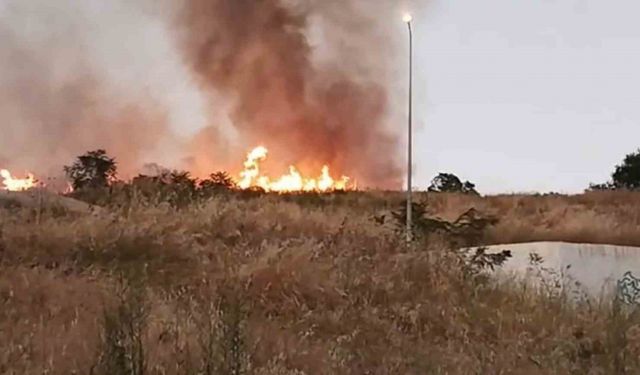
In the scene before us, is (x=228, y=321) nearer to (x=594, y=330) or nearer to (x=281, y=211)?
(x=594, y=330)

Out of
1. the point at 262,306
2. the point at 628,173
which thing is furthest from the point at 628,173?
the point at 262,306

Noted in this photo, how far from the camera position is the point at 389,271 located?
1166cm

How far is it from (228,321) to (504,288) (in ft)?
20.1

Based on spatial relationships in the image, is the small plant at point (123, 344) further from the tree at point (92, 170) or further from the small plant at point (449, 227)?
the tree at point (92, 170)

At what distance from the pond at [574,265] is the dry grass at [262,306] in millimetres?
1062

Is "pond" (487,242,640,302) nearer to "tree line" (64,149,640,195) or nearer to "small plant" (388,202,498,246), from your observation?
"small plant" (388,202,498,246)

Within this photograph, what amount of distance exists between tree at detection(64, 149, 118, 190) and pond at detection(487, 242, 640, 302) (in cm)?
1654

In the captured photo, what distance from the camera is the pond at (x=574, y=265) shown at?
1198 centimetres

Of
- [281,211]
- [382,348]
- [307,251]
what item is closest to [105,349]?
[382,348]

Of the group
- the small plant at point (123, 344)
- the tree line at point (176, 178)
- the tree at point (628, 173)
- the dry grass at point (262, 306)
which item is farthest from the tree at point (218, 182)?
the tree at point (628, 173)

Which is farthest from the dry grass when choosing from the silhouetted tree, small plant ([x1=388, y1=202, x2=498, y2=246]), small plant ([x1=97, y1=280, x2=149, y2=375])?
the silhouetted tree

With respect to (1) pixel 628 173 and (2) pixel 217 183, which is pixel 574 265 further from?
(1) pixel 628 173

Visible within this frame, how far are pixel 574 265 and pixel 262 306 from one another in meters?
5.59

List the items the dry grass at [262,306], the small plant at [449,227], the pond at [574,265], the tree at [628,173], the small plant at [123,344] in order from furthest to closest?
1. the tree at [628,173]
2. the small plant at [449,227]
3. the pond at [574,265]
4. the dry grass at [262,306]
5. the small plant at [123,344]
